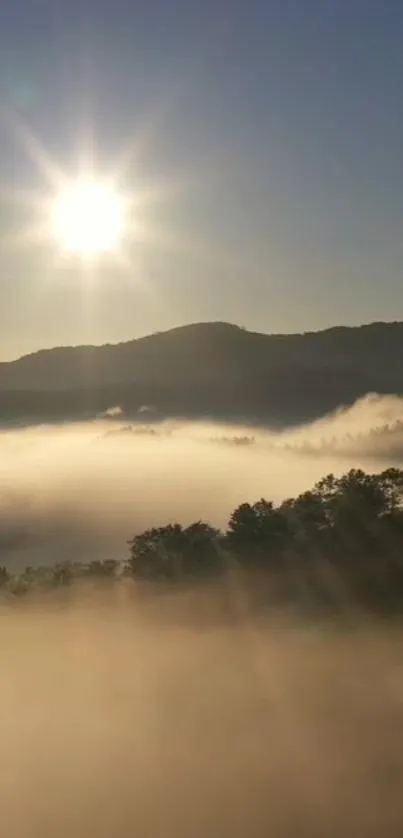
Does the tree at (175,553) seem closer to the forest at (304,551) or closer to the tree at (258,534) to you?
the forest at (304,551)

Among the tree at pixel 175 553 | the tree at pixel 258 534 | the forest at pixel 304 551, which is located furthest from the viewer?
the tree at pixel 175 553

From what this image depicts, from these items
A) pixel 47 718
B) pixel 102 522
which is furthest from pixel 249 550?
pixel 102 522

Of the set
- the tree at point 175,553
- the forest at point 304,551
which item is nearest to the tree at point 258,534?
the forest at point 304,551

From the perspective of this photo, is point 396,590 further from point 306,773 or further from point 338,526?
point 306,773

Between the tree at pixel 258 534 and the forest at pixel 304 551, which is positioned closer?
the forest at pixel 304 551

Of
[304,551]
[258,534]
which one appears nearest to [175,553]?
[258,534]

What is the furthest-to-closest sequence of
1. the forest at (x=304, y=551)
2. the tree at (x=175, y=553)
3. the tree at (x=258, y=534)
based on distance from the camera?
1. the tree at (x=175, y=553)
2. the tree at (x=258, y=534)
3. the forest at (x=304, y=551)

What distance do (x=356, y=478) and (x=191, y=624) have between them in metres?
13.0

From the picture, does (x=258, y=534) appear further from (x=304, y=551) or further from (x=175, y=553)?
(x=175, y=553)

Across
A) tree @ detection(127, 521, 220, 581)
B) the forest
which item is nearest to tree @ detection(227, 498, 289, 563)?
the forest

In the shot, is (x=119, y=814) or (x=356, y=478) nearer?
(x=119, y=814)

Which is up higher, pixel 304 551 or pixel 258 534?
pixel 258 534

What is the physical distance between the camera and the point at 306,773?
2978 centimetres

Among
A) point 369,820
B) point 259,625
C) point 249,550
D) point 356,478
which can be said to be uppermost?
point 356,478
